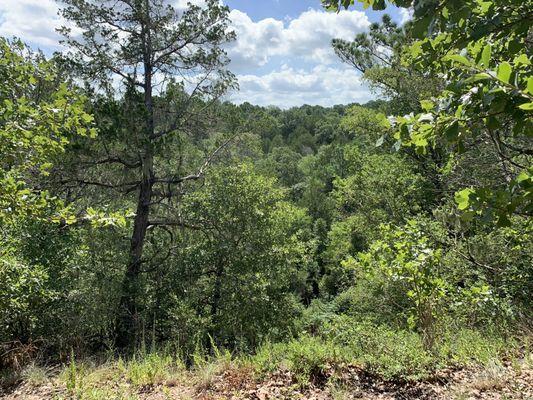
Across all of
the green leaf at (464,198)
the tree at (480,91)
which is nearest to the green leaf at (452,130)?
the tree at (480,91)

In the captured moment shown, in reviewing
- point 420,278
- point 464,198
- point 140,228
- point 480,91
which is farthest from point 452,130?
point 140,228

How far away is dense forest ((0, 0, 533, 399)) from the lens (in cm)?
349

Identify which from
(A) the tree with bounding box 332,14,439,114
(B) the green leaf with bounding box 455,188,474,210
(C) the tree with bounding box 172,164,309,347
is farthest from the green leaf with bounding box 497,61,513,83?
(A) the tree with bounding box 332,14,439,114

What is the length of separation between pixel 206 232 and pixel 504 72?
10.1m

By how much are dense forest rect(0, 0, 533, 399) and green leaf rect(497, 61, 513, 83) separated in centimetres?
19

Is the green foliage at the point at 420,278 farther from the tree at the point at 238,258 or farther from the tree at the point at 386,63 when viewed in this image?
the tree at the point at 386,63

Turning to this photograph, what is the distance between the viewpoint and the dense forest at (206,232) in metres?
3.49

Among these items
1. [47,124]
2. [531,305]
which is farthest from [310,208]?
[47,124]

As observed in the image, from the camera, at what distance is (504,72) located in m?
1.43

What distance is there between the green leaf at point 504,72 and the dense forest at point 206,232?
19 centimetres

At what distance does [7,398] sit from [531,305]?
746 centimetres

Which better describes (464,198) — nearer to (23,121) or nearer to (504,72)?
(504,72)

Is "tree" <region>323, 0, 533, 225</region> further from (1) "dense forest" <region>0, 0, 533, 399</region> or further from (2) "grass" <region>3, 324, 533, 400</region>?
(2) "grass" <region>3, 324, 533, 400</region>

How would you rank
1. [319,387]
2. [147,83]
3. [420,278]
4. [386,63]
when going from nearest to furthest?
1. [319,387]
2. [420,278]
3. [147,83]
4. [386,63]
